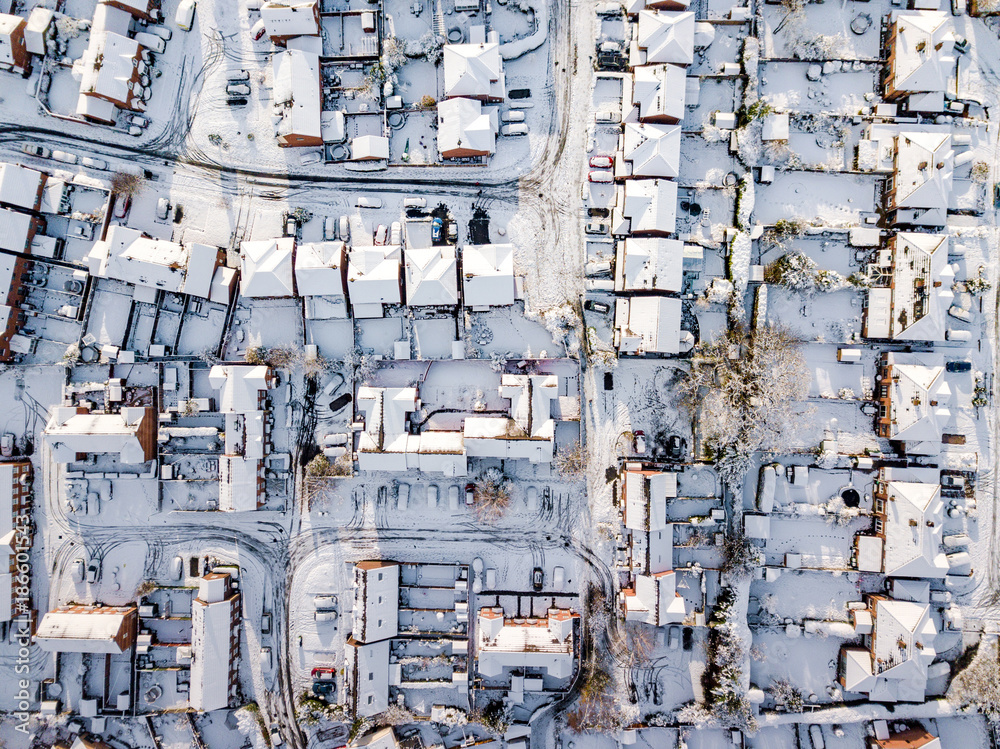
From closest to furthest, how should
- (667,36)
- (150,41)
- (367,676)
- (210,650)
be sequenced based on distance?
(667,36)
(210,650)
(367,676)
(150,41)

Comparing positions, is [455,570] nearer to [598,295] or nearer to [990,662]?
[598,295]

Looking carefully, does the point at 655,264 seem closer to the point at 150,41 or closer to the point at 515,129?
the point at 515,129

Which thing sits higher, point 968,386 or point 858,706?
point 968,386

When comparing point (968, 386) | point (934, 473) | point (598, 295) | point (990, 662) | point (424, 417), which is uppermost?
point (598, 295)

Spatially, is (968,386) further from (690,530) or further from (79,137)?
(79,137)

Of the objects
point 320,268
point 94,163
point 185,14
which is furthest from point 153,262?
point 185,14

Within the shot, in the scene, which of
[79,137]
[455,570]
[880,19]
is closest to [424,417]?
[455,570]
